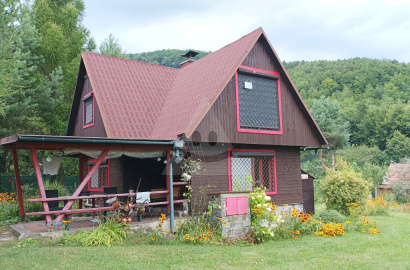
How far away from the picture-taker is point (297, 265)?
7512mm

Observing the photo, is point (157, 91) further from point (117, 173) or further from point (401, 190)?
point (401, 190)

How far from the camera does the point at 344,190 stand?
15.0 meters

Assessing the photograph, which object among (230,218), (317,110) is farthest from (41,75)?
(317,110)

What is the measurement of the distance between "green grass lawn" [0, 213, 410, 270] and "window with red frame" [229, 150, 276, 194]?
276cm

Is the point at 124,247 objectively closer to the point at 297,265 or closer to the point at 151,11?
the point at 297,265

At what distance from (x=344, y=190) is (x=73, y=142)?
36.7 ft

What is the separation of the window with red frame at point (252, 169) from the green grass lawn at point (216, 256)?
109 inches

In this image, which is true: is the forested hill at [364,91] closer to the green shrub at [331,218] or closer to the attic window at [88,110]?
the green shrub at [331,218]

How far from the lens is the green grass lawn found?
270 inches

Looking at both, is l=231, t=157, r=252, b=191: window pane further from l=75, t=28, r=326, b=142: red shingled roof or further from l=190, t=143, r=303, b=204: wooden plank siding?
l=75, t=28, r=326, b=142: red shingled roof

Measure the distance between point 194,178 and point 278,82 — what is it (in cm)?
503

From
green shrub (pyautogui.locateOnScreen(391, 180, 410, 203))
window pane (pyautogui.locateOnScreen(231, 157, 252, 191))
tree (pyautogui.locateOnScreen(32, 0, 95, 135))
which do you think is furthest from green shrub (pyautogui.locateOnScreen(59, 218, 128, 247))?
green shrub (pyautogui.locateOnScreen(391, 180, 410, 203))

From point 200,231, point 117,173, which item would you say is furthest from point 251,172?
point 117,173

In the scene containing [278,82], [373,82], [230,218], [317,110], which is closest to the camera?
[230,218]
